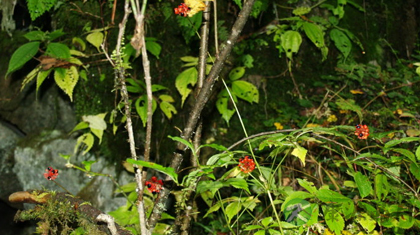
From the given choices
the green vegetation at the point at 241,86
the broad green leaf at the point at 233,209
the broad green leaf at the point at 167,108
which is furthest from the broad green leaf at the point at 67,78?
the broad green leaf at the point at 233,209

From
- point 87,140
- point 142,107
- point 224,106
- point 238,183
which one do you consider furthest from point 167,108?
point 238,183

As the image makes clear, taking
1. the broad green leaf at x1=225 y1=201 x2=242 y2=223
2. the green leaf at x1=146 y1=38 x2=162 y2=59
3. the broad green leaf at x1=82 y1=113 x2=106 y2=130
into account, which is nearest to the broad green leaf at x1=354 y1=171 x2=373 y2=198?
the broad green leaf at x1=225 y1=201 x2=242 y2=223

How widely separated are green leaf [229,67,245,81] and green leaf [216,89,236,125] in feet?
0.45

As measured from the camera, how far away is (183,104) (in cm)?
301

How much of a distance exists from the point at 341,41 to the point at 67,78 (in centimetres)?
206

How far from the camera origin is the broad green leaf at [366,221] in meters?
1.80

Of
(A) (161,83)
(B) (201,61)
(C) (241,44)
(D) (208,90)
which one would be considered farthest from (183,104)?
(D) (208,90)

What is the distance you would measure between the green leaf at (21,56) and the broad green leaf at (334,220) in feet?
6.65

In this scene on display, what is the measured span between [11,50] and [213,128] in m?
2.00

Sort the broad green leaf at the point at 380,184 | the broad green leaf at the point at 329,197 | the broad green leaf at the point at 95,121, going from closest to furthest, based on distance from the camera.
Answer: the broad green leaf at the point at 329,197 < the broad green leaf at the point at 380,184 < the broad green leaf at the point at 95,121

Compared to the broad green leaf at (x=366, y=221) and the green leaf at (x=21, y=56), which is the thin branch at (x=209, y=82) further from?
the green leaf at (x=21, y=56)

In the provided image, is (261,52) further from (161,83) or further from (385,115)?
(385,115)

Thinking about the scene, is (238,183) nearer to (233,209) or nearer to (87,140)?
(233,209)

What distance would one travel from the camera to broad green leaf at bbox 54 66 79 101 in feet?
9.20
